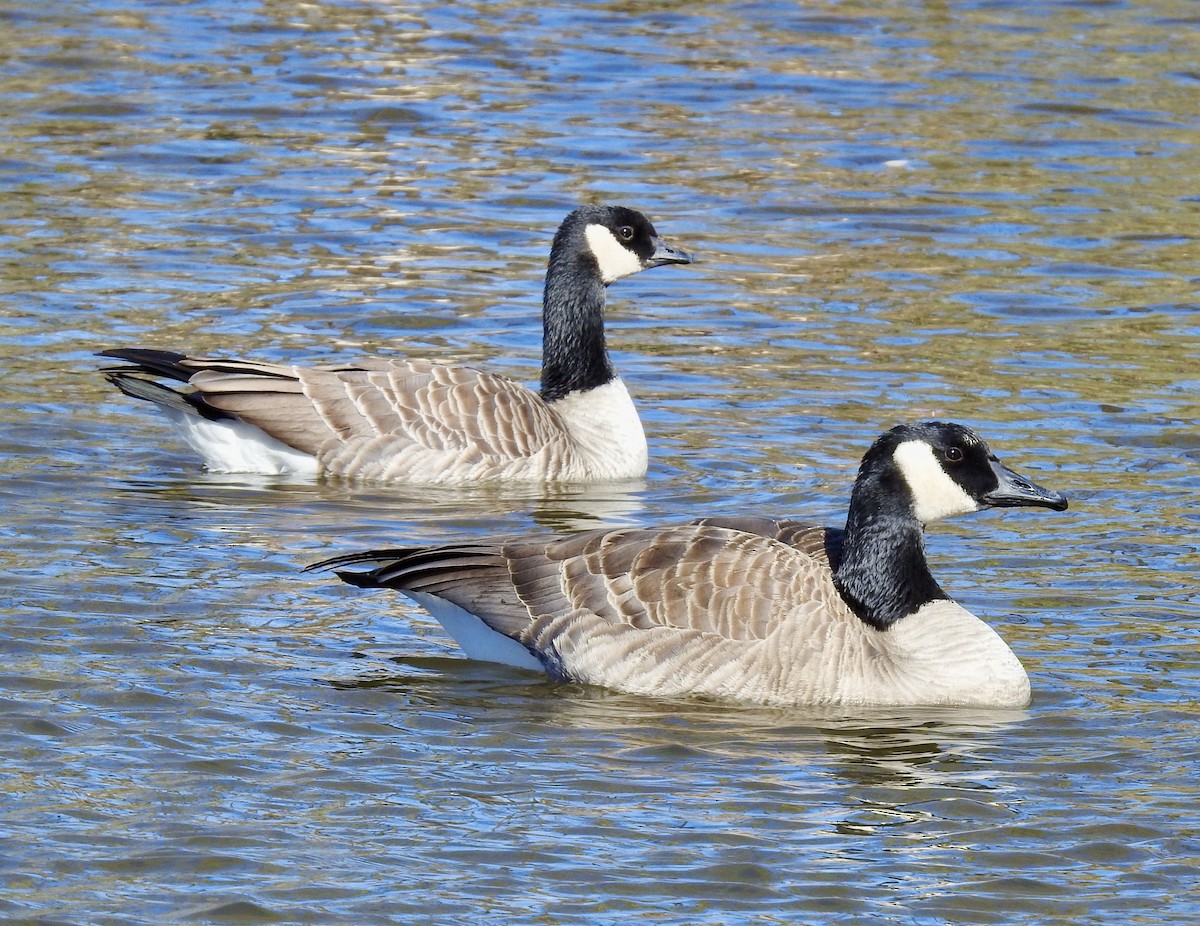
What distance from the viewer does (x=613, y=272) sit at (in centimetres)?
1365

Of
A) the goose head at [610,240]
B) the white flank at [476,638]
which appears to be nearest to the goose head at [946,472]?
the white flank at [476,638]

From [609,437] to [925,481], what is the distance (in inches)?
157

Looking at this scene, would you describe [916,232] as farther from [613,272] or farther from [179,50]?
[179,50]

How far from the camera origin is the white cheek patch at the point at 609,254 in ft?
44.4

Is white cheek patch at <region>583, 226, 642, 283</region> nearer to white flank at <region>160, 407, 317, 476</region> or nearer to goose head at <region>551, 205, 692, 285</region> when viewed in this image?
goose head at <region>551, 205, 692, 285</region>

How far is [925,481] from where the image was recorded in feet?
29.9

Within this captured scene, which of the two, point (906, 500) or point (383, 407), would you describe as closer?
point (906, 500)

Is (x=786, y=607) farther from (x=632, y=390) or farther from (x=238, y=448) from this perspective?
(x=632, y=390)

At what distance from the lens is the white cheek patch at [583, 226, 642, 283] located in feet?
44.4

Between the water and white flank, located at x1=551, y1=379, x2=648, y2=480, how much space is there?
0.64ft

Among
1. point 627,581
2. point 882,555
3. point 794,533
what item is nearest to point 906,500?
point 882,555

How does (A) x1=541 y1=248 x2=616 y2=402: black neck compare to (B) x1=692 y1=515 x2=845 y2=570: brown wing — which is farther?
(A) x1=541 y1=248 x2=616 y2=402: black neck

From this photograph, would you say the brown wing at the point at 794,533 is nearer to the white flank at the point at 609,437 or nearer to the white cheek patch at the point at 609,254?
the white flank at the point at 609,437

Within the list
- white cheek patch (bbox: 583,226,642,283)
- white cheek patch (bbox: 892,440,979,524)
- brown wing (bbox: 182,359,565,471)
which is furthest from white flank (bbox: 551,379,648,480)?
white cheek patch (bbox: 892,440,979,524)
